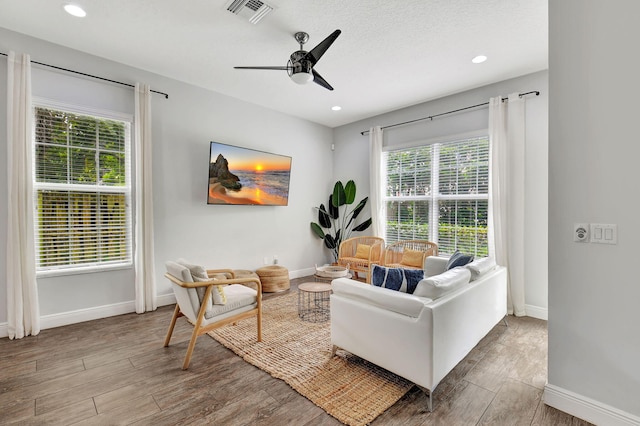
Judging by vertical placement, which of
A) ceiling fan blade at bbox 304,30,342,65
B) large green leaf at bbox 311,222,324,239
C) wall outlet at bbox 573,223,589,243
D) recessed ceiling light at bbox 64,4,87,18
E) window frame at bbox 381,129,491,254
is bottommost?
large green leaf at bbox 311,222,324,239

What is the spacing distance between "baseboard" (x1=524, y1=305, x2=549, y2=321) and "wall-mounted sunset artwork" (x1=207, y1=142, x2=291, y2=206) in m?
3.83

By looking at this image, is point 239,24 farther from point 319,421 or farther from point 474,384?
point 474,384

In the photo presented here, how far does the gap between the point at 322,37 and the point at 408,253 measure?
3.09 m

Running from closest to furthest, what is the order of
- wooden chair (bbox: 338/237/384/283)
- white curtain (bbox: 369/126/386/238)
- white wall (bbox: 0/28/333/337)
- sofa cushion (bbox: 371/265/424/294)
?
sofa cushion (bbox: 371/265/424/294) → white wall (bbox: 0/28/333/337) → wooden chair (bbox: 338/237/384/283) → white curtain (bbox: 369/126/386/238)

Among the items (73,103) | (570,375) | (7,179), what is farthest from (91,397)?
(570,375)

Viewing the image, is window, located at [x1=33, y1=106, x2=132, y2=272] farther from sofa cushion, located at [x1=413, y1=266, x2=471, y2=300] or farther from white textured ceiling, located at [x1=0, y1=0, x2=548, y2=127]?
sofa cushion, located at [x1=413, y1=266, x2=471, y2=300]

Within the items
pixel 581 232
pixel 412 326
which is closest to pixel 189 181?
pixel 412 326

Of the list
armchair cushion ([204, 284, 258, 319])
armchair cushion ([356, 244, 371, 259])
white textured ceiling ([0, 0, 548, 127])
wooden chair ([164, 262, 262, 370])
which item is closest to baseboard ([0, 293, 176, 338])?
wooden chair ([164, 262, 262, 370])

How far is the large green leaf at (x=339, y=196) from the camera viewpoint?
5.55 m

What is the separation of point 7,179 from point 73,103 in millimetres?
1012

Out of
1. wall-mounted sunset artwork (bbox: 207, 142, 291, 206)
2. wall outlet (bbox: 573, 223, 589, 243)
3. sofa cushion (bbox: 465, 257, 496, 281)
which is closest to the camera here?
wall outlet (bbox: 573, 223, 589, 243)

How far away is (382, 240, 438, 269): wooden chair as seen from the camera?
167 inches

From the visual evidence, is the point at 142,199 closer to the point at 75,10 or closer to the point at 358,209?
the point at 75,10

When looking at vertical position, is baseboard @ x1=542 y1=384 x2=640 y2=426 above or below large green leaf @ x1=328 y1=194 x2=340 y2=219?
below
